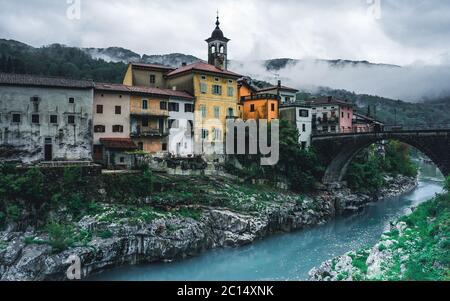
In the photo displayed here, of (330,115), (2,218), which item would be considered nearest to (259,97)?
(330,115)

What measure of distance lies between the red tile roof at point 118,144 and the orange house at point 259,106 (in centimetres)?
1587

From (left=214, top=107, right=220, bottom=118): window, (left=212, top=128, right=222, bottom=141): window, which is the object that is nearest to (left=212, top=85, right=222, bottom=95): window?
(left=214, top=107, right=220, bottom=118): window

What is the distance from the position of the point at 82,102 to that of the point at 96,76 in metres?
48.8

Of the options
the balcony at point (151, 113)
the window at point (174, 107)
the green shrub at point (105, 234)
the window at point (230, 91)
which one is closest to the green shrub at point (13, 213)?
the green shrub at point (105, 234)

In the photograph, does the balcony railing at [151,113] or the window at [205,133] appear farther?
the window at [205,133]

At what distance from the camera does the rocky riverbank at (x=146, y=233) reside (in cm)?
2228

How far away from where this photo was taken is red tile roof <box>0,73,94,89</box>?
3012 cm

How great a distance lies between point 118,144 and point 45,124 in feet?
19.9

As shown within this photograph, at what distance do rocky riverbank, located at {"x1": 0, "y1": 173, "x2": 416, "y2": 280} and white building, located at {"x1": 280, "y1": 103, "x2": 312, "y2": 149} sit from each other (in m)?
12.5

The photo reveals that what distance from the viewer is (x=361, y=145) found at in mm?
45500

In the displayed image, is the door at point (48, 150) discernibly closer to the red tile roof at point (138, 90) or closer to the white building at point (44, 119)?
the white building at point (44, 119)

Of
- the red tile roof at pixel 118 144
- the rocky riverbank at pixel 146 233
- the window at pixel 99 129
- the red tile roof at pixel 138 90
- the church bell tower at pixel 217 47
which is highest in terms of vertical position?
the church bell tower at pixel 217 47

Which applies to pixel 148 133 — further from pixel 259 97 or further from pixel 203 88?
pixel 259 97

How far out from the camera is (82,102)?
107 feet
